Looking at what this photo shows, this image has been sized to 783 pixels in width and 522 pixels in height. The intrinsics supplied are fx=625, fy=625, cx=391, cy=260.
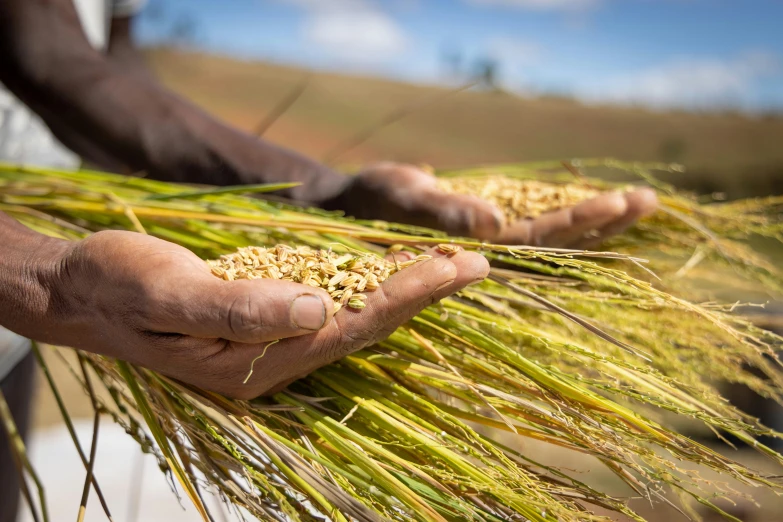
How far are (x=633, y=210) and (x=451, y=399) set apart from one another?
0.38 metres

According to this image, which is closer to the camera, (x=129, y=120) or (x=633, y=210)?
(x=633, y=210)

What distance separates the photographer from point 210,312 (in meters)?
0.49

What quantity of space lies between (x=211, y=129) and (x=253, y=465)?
0.63 meters

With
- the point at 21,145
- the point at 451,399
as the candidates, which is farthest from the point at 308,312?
the point at 21,145

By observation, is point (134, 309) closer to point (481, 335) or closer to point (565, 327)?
point (481, 335)

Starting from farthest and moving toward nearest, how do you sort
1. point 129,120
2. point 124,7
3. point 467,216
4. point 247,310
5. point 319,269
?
point 124,7 → point 129,120 → point 467,216 → point 319,269 → point 247,310

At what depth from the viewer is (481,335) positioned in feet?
2.16

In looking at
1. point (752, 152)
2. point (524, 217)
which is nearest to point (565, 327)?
point (524, 217)

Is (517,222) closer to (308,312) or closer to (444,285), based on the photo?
(444,285)

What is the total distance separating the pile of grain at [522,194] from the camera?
880 mm

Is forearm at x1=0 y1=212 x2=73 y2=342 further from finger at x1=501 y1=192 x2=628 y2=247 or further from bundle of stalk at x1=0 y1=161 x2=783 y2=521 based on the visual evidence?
finger at x1=501 y1=192 x2=628 y2=247

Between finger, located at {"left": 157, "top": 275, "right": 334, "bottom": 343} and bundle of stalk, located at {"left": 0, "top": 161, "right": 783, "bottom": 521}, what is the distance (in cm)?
14

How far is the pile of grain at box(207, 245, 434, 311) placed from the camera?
56 centimetres

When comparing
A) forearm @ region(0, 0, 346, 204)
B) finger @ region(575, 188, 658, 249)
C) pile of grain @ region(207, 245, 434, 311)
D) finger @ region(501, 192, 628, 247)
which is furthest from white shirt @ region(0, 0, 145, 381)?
finger @ region(575, 188, 658, 249)
